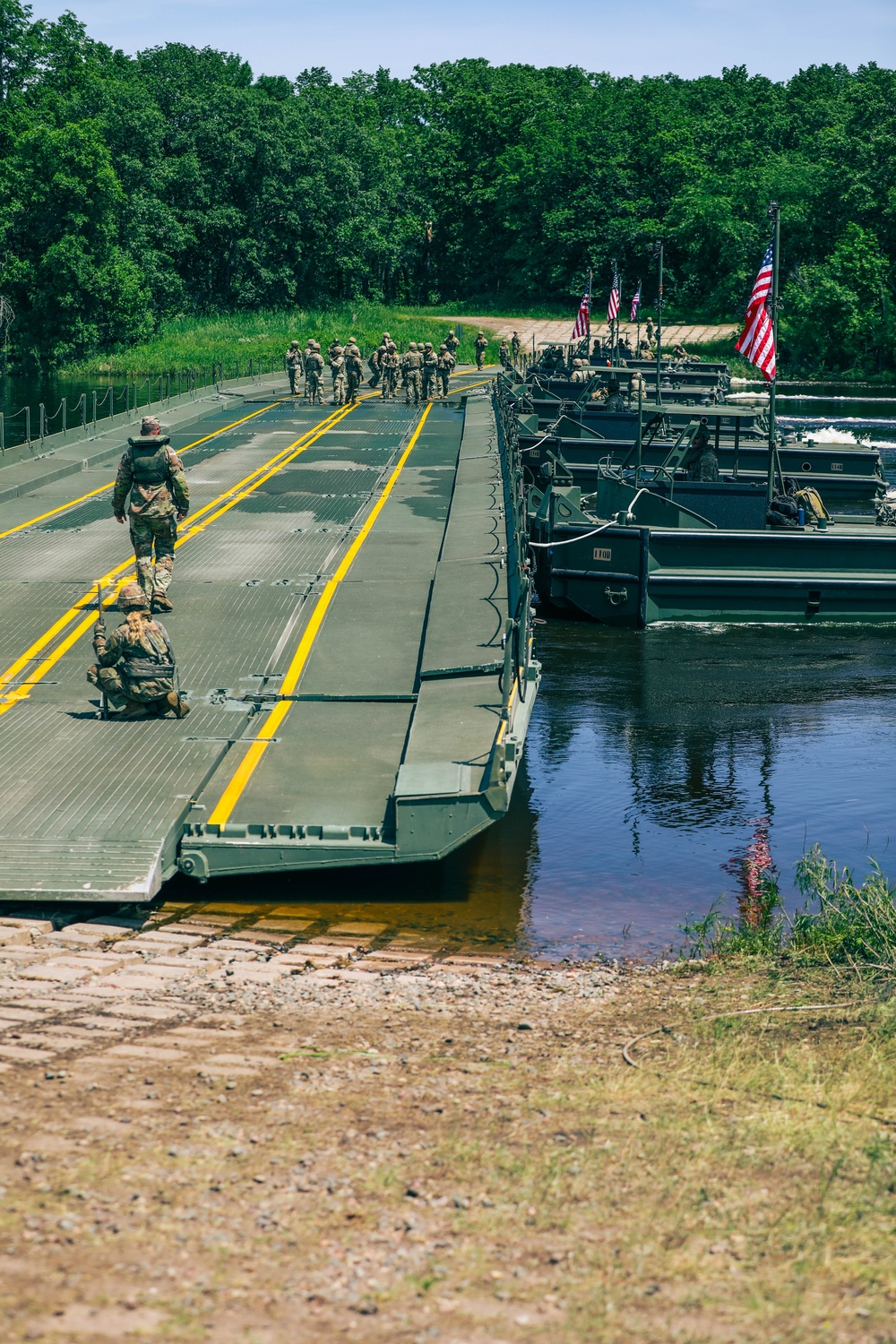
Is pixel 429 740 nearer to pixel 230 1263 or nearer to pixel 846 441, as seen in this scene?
pixel 230 1263

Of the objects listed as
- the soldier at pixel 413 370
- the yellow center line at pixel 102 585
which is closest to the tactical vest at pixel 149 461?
the yellow center line at pixel 102 585

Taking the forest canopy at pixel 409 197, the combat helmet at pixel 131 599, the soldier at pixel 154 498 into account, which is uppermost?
the forest canopy at pixel 409 197

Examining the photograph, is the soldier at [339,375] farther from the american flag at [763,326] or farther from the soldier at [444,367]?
the american flag at [763,326]

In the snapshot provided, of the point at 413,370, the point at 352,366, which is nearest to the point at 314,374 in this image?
the point at 352,366

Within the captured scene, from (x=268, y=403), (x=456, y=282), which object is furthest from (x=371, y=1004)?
(x=456, y=282)

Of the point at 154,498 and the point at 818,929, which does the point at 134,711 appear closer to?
the point at 154,498

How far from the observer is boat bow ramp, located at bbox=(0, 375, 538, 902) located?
1009cm

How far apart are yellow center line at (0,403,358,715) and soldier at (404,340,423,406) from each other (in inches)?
389

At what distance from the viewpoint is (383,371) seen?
44906 mm

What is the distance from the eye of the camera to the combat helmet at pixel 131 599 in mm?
12266

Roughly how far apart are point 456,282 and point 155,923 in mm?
111866

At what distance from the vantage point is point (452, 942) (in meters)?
10.2

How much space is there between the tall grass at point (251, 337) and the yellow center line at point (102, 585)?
1718 inches

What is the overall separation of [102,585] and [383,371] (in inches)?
1221
